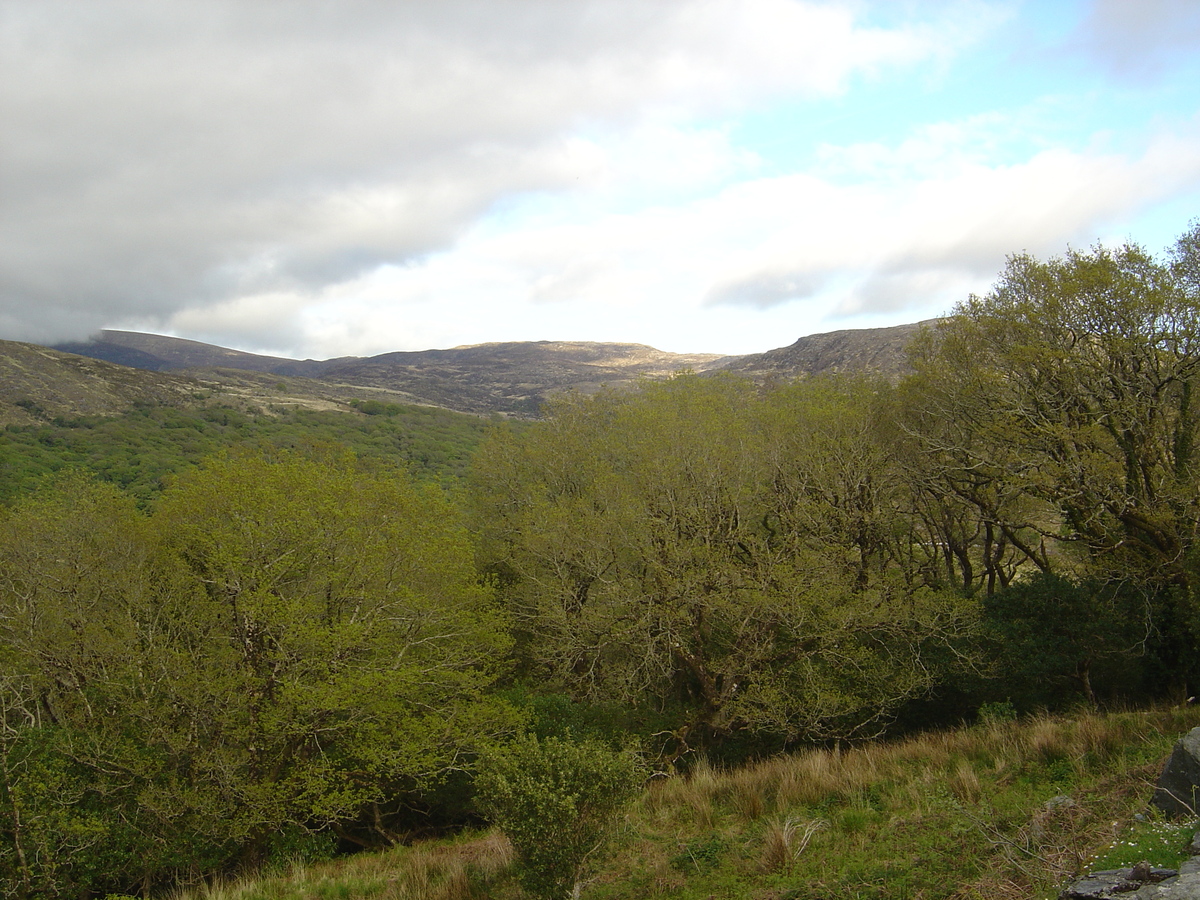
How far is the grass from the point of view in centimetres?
774

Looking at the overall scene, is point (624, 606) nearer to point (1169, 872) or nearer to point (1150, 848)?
point (1150, 848)

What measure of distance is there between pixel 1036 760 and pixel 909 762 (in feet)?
7.57

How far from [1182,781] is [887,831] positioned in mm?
3717

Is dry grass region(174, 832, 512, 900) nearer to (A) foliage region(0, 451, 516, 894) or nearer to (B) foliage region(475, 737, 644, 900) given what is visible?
(B) foliage region(475, 737, 644, 900)

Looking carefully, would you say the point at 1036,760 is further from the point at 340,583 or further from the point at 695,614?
the point at 340,583

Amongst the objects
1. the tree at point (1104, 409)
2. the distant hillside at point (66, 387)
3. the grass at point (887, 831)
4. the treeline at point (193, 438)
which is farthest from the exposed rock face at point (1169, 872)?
the distant hillside at point (66, 387)

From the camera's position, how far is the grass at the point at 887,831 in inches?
305

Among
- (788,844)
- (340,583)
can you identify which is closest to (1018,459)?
(788,844)

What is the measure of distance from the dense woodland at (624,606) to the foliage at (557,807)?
987 centimetres

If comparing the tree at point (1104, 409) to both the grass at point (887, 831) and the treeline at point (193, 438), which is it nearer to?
the grass at point (887, 831)

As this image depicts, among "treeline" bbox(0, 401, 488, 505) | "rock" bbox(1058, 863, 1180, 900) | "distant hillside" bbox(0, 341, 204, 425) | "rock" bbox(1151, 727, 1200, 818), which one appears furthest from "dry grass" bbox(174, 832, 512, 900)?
"distant hillside" bbox(0, 341, 204, 425)

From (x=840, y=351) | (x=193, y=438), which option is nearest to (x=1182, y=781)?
(x=840, y=351)

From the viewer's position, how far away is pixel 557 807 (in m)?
8.39

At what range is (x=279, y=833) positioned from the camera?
17719 millimetres
